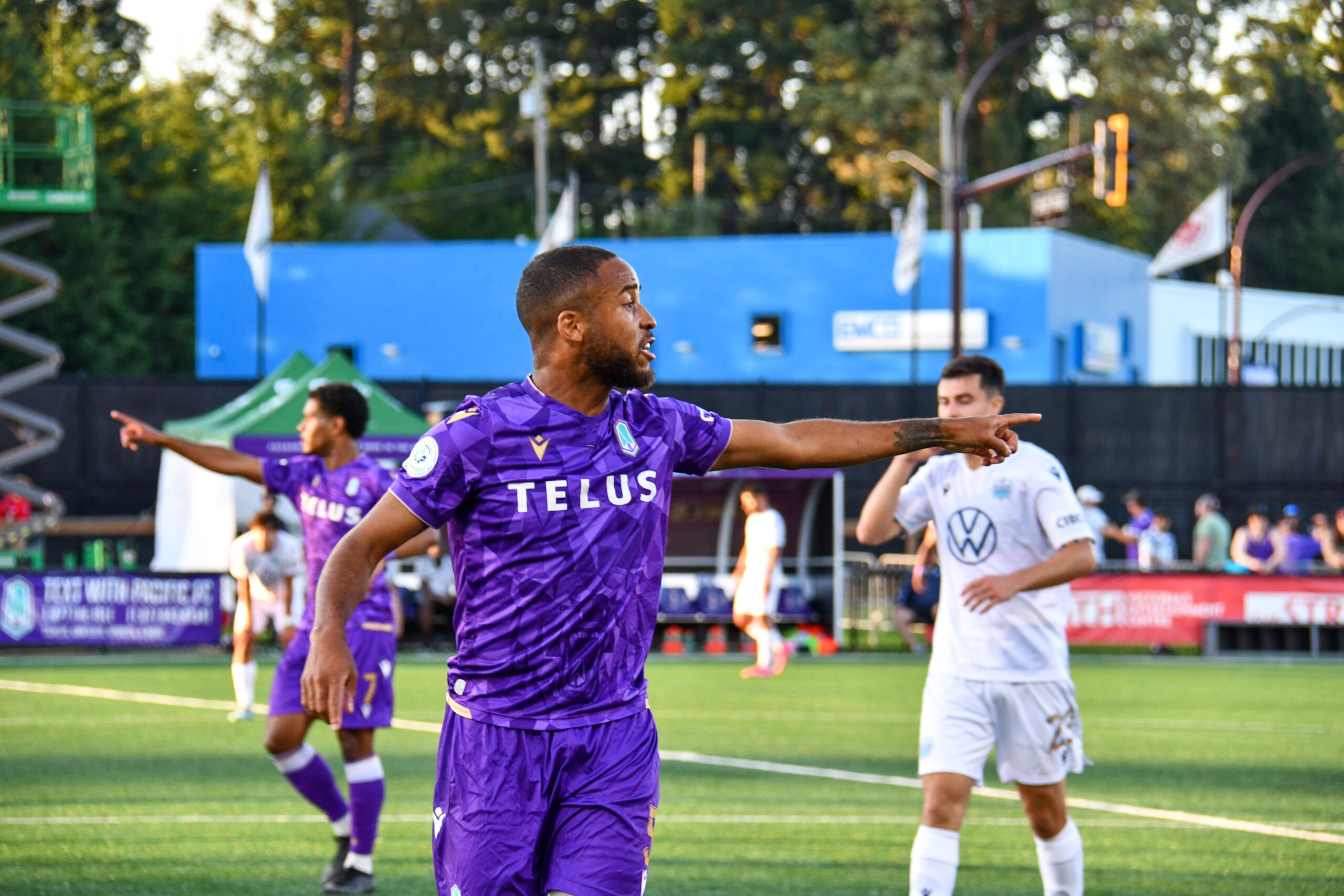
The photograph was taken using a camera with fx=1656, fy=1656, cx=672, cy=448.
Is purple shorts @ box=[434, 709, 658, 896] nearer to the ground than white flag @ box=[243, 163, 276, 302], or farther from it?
nearer to the ground

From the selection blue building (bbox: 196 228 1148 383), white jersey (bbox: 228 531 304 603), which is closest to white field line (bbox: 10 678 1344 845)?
white jersey (bbox: 228 531 304 603)

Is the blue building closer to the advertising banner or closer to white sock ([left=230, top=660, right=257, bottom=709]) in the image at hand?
the advertising banner

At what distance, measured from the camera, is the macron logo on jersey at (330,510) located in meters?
7.73

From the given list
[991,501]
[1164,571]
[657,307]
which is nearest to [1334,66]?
[657,307]

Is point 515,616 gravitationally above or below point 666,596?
above

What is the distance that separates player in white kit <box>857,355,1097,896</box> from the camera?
634 cm

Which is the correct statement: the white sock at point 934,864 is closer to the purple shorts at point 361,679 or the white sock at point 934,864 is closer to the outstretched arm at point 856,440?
the outstretched arm at point 856,440

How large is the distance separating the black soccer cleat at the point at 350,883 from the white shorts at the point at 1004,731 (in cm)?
279

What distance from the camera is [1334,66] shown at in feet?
169

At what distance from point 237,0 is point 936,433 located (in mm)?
64391

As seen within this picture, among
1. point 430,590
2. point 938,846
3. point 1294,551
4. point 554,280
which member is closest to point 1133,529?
point 1294,551

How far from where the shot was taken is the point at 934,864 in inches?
243

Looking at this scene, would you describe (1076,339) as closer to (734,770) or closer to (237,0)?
(734,770)

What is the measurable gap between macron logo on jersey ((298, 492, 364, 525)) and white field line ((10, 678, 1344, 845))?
5.96 feet
